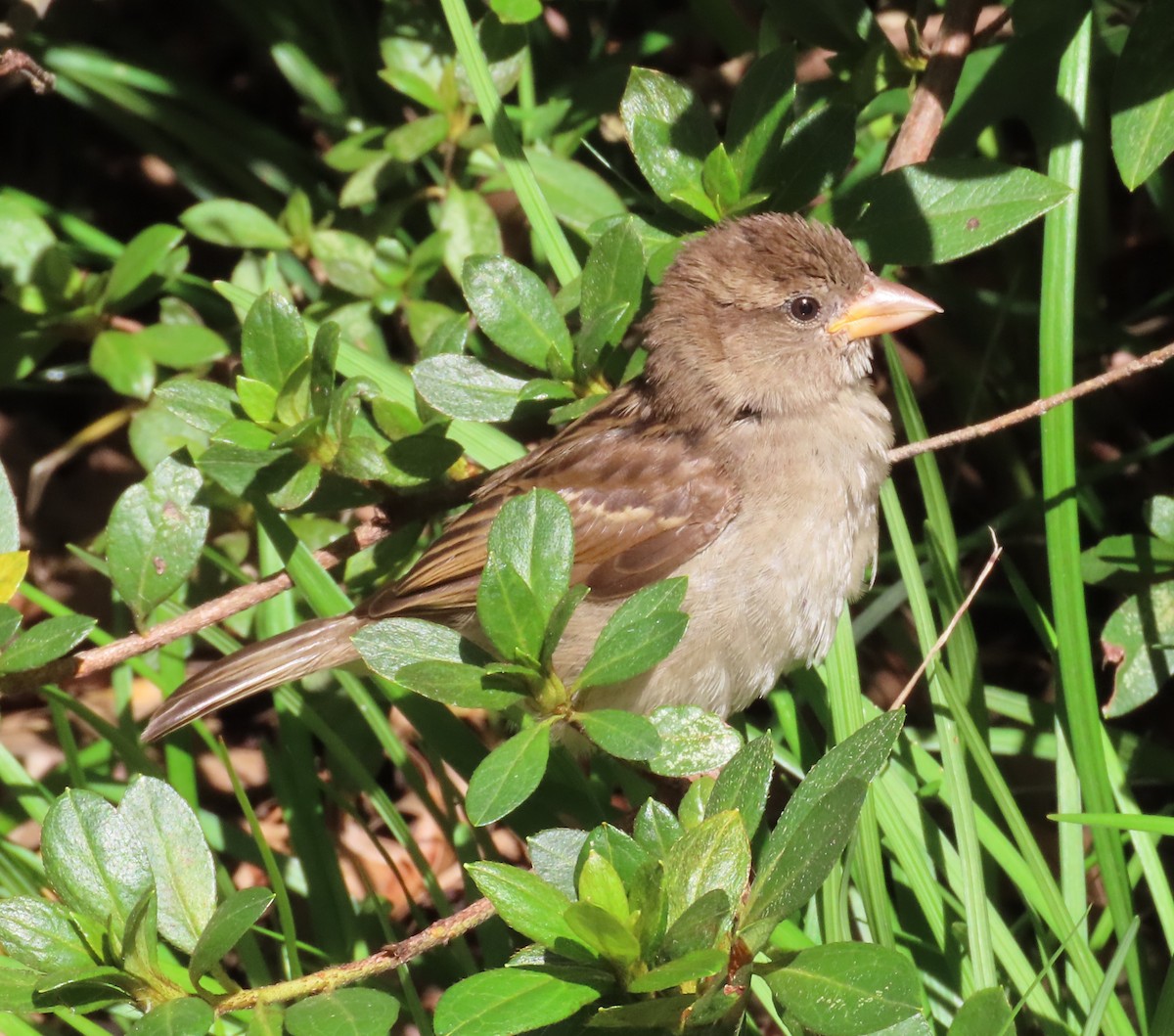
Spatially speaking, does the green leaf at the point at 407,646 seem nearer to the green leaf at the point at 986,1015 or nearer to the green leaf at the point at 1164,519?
the green leaf at the point at 986,1015

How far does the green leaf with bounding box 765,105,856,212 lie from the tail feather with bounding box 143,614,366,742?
1220 millimetres

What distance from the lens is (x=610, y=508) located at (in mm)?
2924

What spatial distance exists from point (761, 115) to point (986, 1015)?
5.23ft

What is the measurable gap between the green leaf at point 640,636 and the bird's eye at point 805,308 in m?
1.07

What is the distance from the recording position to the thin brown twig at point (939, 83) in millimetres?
2787

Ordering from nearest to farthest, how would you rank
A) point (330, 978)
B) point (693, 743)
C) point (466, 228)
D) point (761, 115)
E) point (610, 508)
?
point (330, 978) → point (693, 743) → point (761, 115) → point (610, 508) → point (466, 228)

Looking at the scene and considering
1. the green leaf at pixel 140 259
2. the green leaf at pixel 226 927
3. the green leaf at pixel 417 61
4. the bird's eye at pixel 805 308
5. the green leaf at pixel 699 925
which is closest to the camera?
the green leaf at pixel 699 925

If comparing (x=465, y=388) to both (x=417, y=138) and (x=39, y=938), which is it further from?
(x=39, y=938)

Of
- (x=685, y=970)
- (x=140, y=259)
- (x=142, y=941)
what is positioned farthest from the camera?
(x=140, y=259)

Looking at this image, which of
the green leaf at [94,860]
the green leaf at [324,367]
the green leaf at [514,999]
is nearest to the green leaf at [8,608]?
the green leaf at [94,860]

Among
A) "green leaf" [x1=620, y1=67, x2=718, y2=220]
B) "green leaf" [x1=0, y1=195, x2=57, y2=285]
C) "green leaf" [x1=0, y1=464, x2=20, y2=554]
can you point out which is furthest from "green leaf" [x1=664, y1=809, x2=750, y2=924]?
"green leaf" [x1=0, y1=195, x2=57, y2=285]

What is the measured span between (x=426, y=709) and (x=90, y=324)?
127 cm

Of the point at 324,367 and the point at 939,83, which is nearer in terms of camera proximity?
the point at 324,367

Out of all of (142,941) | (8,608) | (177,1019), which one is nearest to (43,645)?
(8,608)
